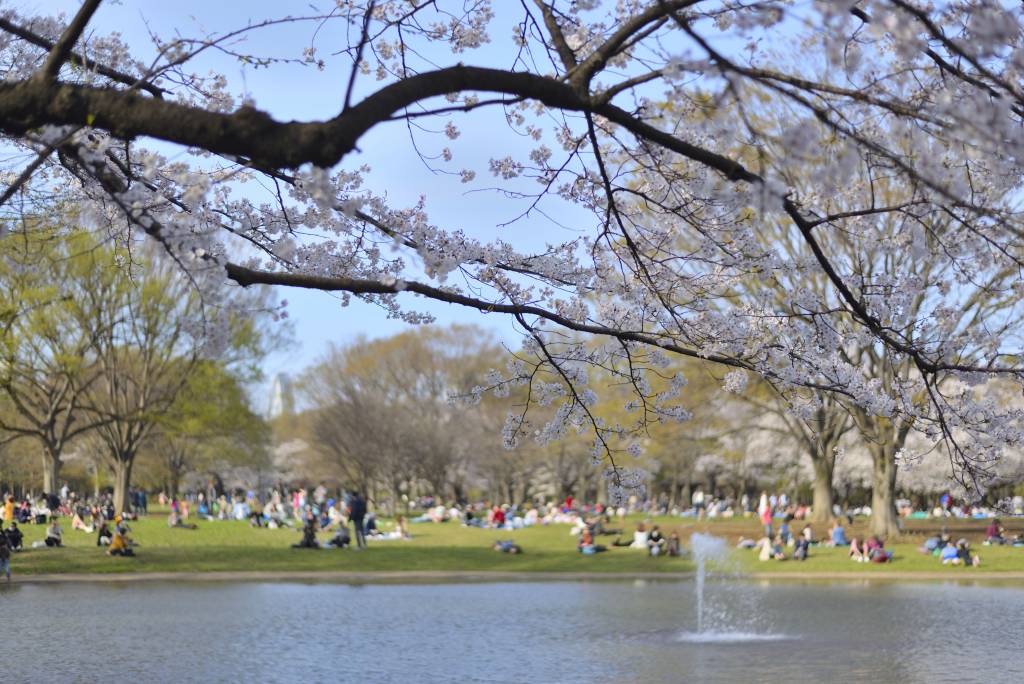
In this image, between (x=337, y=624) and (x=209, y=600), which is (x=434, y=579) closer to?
(x=209, y=600)

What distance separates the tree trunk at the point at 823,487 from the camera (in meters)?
41.5

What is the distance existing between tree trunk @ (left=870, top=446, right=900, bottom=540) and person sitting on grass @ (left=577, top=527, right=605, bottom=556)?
8697mm

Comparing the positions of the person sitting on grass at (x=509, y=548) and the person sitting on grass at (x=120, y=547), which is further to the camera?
the person sitting on grass at (x=509, y=548)

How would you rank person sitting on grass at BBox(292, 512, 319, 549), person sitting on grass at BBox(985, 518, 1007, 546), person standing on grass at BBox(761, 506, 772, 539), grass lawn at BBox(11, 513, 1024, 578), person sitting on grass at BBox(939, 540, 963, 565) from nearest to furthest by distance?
grass lawn at BBox(11, 513, 1024, 578) < person sitting on grass at BBox(939, 540, 963, 565) < person sitting on grass at BBox(292, 512, 319, 549) < person standing on grass at BBox(761, 506, 772, 539) < person sitting on grass at BBox(985, 518, 1007, 546)

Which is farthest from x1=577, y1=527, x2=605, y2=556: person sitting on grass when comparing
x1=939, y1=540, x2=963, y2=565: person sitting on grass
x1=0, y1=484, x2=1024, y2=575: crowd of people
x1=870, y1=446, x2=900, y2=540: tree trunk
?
x1=939, y1=540, x2=963, y2=565: person sitting on grass

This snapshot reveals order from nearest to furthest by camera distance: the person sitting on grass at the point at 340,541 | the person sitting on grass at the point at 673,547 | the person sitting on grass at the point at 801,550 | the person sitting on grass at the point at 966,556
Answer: the person sitting on grass at the point at 966,556
the person sitting on grass at the point at 801,550
the person sitting on grass at the point at 673,547
the person sitting on grass at the point at 340,541

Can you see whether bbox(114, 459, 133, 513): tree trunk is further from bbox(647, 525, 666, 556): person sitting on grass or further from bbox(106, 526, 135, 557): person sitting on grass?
bbox(647, 525, 666, 556): person sitting on grass

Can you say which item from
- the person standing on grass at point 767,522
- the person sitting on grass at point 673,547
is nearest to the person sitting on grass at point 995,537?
the person standing on grass at point 767,522

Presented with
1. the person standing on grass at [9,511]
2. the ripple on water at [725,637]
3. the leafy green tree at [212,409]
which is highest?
the leafy green tree at [212,409]

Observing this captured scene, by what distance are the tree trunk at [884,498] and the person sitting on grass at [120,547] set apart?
70.9 feet

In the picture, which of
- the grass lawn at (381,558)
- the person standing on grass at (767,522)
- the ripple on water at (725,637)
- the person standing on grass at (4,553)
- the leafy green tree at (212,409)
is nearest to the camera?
the ripple on water at (725,637)

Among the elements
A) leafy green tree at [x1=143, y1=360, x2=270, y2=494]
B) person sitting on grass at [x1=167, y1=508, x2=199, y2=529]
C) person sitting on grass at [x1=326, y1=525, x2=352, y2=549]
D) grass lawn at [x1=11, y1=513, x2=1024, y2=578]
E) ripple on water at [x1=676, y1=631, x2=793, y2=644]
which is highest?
leafy green tree at [x1=143, y1=360, x2=270, y2=494]

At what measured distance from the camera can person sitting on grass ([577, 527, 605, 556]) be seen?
3522 centimetres

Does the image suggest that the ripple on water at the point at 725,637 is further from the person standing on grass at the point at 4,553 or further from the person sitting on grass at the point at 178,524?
the person sitting on grass at the point at 178,524
